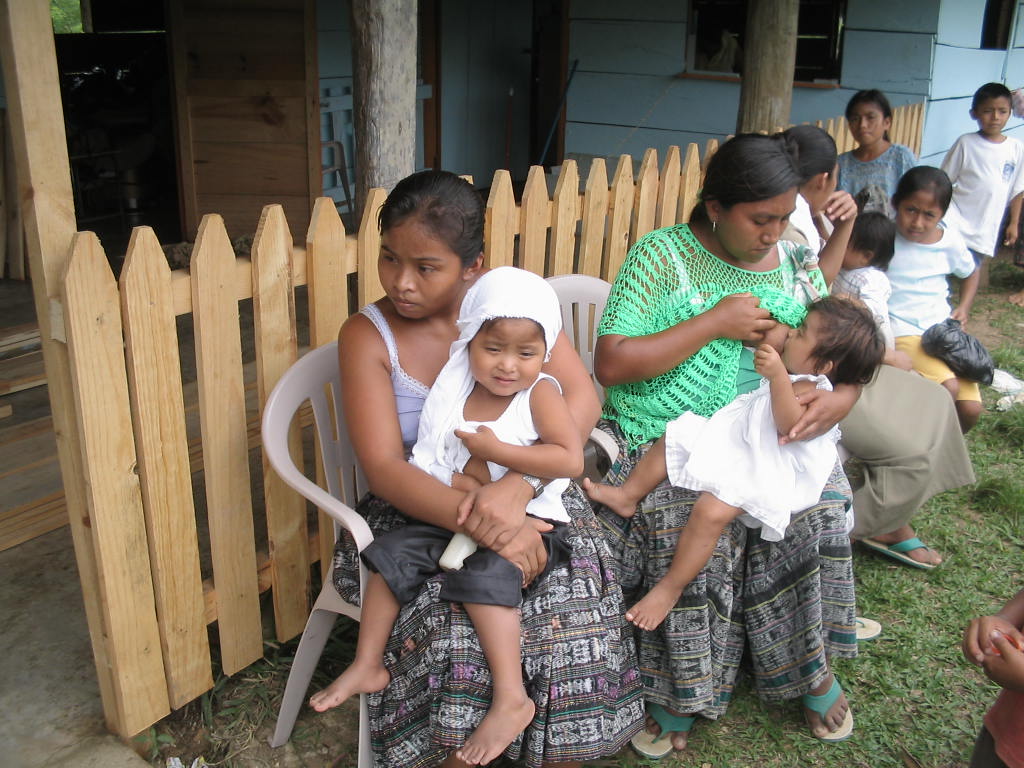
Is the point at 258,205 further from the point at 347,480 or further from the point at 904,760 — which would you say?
the point at 904,760

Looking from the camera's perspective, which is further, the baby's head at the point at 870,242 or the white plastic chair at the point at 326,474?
the baby's head at the point at 870,242

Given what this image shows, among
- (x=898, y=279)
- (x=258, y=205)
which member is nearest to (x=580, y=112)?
(x=258, y=205)

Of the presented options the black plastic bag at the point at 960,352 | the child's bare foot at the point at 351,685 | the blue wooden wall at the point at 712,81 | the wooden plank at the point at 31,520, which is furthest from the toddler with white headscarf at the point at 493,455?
the blue wooden wall at the point at 712,81

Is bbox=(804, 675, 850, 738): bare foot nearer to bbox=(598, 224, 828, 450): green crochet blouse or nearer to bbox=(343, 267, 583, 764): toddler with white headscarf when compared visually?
bbox=(598, 224, 828, 450): green crochet blouse

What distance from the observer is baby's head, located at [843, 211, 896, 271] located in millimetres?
4043

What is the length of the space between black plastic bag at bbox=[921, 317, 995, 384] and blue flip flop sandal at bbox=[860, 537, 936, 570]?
0.87 m

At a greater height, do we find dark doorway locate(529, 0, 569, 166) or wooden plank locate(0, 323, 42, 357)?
dark doorway locate(529, 0, 569, 166)

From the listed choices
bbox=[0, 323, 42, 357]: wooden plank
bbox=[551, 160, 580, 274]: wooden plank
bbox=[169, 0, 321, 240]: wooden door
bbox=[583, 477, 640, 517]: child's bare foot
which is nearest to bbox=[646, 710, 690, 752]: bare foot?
bbox=[583, 477, 640, 517]: child's bare foot

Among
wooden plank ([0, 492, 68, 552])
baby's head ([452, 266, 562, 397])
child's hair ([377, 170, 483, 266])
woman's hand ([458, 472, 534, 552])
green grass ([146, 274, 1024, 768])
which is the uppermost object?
child's hair ([377, 170, 483, 266])

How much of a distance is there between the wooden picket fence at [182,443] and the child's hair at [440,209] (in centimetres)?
42

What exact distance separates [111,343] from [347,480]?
77 cm

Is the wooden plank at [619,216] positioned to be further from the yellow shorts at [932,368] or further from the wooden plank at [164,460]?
the wooden plank at [164,460]

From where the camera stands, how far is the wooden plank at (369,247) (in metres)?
2.70

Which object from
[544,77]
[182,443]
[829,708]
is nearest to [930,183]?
[829,708]
